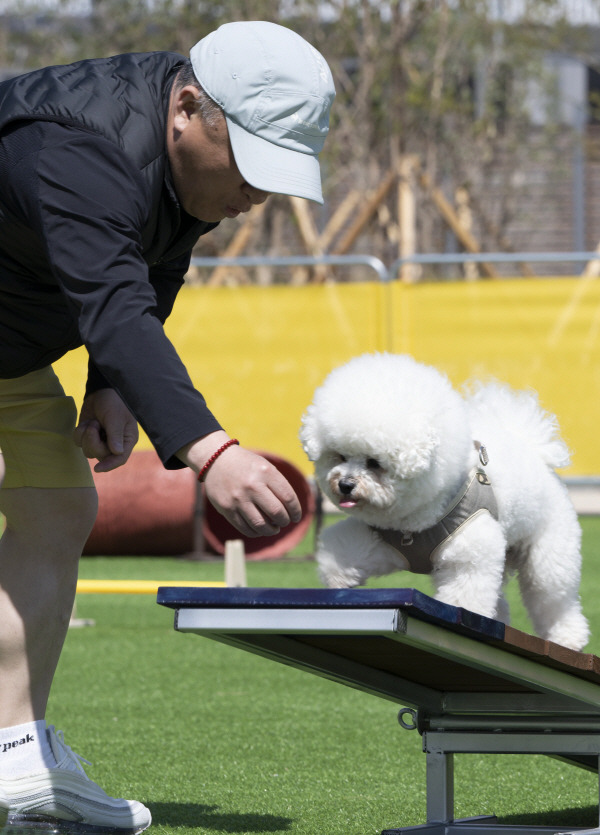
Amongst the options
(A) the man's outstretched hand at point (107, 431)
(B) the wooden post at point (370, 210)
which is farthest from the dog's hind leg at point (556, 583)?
(B) the wooden post at point (370, 210)

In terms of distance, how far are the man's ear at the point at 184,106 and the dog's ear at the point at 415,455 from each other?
2.89ft

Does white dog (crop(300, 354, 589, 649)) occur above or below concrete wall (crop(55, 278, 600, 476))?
below

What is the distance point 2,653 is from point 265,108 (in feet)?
4.00

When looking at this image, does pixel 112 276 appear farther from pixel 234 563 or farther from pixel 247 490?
pixel 234 563

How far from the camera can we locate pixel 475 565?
2717 millimetres

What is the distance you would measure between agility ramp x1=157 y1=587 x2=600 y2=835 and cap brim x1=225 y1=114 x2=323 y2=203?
2.02ft

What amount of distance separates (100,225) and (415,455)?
1037 mm

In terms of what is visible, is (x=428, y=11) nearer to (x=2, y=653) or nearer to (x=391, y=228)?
(x=391, y=228)

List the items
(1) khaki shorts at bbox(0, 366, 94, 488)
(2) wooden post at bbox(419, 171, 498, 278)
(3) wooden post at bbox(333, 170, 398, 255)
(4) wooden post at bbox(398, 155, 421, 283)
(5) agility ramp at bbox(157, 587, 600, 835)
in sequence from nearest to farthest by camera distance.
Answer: (5) agility ramp at bbox(157, 587, 600, 835), (1) khaki shorts at bbox(0, 366, 94, 488), (3) wooden post at bbox(333, 170, 398, 255), (2) wooden post at bbox(419, 171, 498, 278), (4) wooden post at bbox(398, 155, 421, 283)

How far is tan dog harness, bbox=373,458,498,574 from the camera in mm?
2766

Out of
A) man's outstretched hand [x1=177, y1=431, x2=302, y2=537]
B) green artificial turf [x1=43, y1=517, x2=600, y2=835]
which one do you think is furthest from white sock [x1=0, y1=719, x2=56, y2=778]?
man's outstretched hand [x1=177, y1=431, x2=302, y2=537]

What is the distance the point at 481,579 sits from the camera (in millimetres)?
2713

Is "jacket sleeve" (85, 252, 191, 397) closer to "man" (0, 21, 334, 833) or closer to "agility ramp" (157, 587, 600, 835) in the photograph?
"man" (0, 21, 334, 833)

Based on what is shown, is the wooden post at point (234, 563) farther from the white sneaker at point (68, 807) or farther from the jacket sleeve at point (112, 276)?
the jacket sleeve at point (112, 276)
